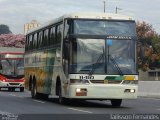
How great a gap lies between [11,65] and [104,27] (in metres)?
23.6

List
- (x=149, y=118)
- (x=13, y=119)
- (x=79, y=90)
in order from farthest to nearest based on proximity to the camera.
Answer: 1. (x=79, y=90)
2. (x=149, y=118)
3. (x=13, y=119)

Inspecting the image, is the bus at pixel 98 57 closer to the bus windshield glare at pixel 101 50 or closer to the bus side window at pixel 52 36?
the bus windshield glare at pixel 101 50

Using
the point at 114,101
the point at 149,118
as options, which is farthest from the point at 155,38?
the point at 149,118

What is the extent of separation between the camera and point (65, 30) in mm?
21703

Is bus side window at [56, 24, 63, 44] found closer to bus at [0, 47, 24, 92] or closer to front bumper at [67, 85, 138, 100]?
front bumper at [67, 85, 138, 100]

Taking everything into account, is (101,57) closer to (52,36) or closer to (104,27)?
(104,27)

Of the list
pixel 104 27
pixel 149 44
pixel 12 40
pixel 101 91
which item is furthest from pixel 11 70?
pixel 12 40

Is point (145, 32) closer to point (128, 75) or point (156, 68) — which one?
point (156, 68)

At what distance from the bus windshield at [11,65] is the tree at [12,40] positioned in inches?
2797

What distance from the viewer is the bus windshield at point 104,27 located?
21.2m

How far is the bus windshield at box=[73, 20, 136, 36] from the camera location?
21.2m

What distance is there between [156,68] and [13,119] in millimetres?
63247

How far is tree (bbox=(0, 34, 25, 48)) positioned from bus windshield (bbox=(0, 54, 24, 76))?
71053 millimetres

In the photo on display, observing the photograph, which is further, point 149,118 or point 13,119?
point 149,118
